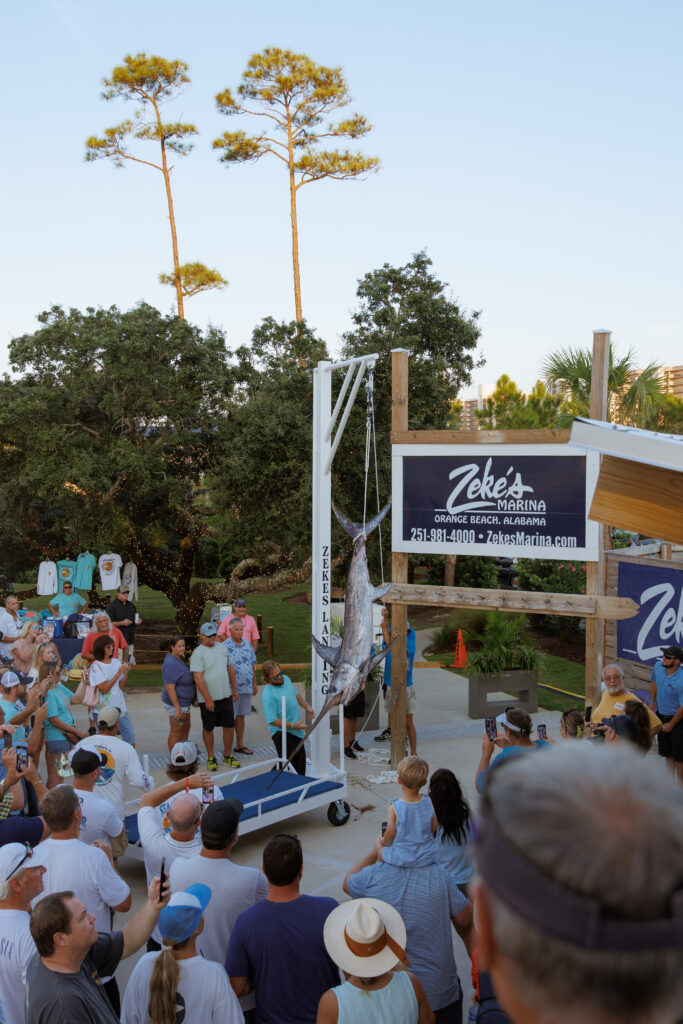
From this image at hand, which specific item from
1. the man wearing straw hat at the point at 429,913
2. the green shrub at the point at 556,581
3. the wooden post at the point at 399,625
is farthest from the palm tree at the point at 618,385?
the man wearing straw hat at the point at 429,913

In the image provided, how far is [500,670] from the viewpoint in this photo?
1159 cm

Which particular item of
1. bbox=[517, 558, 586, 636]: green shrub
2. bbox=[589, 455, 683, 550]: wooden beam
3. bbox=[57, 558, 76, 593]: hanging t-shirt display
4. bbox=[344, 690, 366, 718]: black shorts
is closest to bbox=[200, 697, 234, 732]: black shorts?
bbox=[344, 690, 366, 718]: black shorts

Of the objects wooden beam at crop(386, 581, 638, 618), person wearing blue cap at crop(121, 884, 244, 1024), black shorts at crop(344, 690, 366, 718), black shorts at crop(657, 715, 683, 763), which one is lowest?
black shorts at crop(344, 690, 366, 718)

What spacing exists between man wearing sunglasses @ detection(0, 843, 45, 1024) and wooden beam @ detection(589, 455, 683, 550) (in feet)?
9.36

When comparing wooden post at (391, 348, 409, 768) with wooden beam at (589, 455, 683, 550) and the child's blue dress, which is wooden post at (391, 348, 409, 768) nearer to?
the child's blue dress

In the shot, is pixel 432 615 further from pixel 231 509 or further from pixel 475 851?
pixel 475 851

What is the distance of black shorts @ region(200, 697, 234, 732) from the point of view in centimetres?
934

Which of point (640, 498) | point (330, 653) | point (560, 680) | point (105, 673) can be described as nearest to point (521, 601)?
point (330, 653)

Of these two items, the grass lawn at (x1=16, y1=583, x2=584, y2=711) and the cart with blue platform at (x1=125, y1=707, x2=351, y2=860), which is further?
the grass lawn at (x1=16, y1=583, x2=584, y2=711)

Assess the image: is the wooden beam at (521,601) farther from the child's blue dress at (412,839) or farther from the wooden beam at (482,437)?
the child's blue dress at (412,839)

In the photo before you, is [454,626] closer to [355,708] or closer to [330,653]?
[355,708]

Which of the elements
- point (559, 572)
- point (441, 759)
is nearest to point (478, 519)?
point (441, 759)

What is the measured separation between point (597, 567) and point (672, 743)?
1.97 metres

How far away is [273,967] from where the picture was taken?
3.48 m
